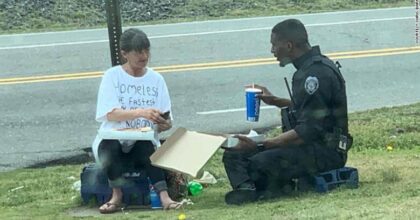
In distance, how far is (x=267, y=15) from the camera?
17266 mm

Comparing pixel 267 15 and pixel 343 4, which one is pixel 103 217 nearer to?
pixel 267 15

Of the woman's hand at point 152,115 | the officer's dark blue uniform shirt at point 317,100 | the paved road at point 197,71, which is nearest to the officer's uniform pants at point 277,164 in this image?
the officer's dark blue uniform shirt at point 317,100

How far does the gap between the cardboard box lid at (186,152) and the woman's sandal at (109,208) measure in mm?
506

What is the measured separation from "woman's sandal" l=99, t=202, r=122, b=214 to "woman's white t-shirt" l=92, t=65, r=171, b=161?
0.34 metres

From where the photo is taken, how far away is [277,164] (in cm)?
626

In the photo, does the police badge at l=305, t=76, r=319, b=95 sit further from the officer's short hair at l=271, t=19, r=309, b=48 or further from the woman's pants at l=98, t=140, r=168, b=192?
the woman's pants at l=98, t=140, r=168, b=192

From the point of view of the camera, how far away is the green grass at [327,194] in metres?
5.42

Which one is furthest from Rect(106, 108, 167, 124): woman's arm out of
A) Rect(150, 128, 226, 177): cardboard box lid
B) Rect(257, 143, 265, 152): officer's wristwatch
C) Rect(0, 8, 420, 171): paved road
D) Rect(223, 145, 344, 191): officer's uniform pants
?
Rect(0, 8, 420, 171): paved road

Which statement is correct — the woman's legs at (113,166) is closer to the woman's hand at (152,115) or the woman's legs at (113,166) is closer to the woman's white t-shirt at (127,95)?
the woman's white t-shirt at (127,95)

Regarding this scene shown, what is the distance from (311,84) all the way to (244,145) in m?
0.58

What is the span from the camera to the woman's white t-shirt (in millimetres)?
6508

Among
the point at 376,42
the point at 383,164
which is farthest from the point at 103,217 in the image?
the point at 376,42

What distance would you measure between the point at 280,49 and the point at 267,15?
1096cm

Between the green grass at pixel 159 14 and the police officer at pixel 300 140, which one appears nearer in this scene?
the police officer at pixel 300 140
